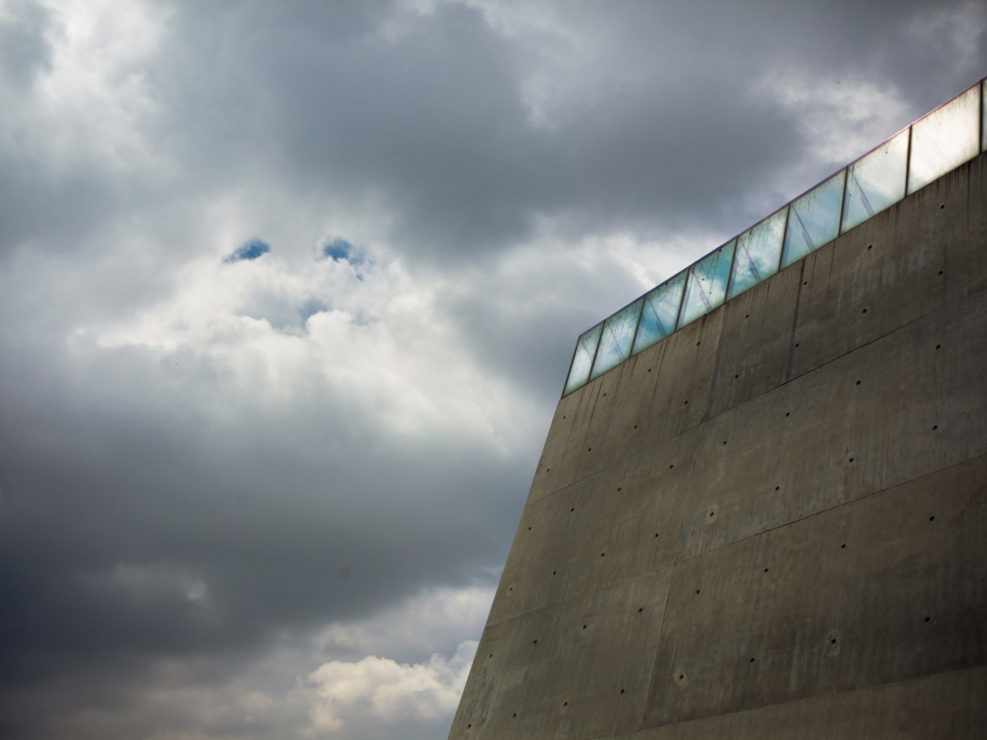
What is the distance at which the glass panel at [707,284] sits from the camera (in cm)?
2564

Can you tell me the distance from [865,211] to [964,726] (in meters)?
12.4

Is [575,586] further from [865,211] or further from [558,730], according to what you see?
[865,211]

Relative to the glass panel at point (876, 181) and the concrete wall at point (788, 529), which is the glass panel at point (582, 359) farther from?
the glass panel at point (876, 181)

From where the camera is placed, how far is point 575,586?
23438mm

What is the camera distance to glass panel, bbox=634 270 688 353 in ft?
89.2

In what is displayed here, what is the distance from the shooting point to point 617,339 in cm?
2945

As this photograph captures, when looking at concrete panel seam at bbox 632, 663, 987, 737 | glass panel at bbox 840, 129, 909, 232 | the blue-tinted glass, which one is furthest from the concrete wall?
the blue-tinted glass

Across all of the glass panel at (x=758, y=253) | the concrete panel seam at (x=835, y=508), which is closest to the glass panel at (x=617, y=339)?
the glass panel at (x=758, y=253)

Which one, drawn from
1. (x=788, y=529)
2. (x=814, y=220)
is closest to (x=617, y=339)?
(x=814, y=220)

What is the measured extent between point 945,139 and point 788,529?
31.3 feet

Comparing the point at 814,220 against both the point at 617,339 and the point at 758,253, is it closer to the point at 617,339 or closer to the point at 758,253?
the point at 758,253

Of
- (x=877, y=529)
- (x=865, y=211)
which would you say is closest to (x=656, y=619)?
(x=877, y=529)

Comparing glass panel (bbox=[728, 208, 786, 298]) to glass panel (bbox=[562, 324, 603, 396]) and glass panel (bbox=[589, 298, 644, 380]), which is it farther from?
glass panel (bbox=[562, 324, 603, 396])

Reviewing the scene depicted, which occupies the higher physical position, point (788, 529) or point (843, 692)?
point (788, 529)
